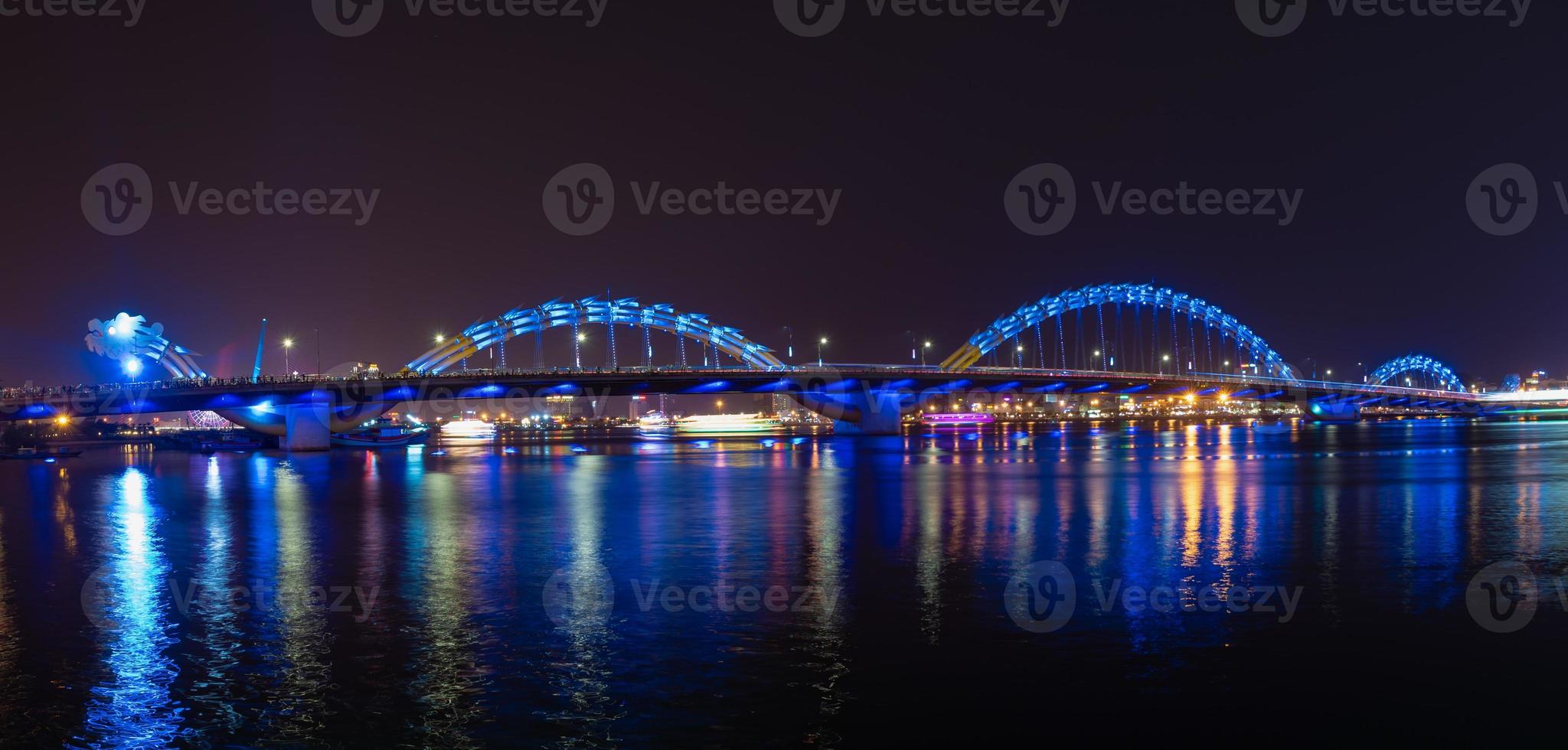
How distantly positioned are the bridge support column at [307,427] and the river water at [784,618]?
5693 centimetres

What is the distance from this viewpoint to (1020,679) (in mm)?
15648

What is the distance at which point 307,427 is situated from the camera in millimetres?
101062

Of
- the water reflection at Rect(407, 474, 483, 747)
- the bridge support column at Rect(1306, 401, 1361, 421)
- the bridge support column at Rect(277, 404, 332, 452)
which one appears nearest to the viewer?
the water reflection at Rect(407, 474, 483, 747)

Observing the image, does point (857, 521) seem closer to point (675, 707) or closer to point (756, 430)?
point (675, 707)

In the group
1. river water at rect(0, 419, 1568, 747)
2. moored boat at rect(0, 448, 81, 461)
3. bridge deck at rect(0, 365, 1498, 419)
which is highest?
bridge deck at rect(0, 365, 1498, 419)

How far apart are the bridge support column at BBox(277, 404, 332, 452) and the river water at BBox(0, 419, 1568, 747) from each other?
5693cm

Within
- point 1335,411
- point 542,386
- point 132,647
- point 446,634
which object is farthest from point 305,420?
point 1335,411

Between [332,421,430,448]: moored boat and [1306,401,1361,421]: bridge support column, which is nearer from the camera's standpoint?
[332,421,430,448]: moored boat

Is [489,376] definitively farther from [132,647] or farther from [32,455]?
[132,647]

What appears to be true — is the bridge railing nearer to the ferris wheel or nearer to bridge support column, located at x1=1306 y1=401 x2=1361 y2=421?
bridge support column, located at x1=1306 y1=401 x2=1361 y2=421

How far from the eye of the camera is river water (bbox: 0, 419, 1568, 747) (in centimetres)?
1418

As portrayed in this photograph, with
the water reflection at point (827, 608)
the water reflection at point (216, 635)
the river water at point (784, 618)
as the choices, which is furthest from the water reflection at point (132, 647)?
the water reflection at point (827, 608)

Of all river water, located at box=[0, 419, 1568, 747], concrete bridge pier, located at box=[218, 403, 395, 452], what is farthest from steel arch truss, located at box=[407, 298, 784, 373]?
river water, located at box=[0, 419, 1568, 747]

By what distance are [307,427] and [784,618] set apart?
8935cm
